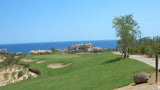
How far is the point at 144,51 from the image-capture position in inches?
1018

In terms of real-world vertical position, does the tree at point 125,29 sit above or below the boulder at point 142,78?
above

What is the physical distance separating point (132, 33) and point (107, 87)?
12.2m

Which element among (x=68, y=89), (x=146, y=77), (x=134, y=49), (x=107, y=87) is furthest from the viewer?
(x=134, y=49)

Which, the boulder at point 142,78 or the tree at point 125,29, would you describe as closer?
the boulder at point 142,78

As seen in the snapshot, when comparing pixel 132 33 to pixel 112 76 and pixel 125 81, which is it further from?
pixel 125 81

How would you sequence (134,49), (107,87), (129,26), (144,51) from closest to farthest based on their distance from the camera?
1. (107,87)
2. (129,26)
3. (144,51)
4. (134,49)

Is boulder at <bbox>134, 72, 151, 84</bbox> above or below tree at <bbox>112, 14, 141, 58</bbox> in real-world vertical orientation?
below

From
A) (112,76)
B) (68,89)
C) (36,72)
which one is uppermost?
(112,76)

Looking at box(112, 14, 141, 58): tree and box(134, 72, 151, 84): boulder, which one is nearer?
box(134, 72, 151, 84): boulder

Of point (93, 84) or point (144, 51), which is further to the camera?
point (144, 51)

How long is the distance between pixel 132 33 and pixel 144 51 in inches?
278

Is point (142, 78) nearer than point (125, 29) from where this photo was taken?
Yes

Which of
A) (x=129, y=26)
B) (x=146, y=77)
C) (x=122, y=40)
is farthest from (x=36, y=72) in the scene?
(x=146, y=77)

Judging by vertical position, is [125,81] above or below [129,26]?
below
